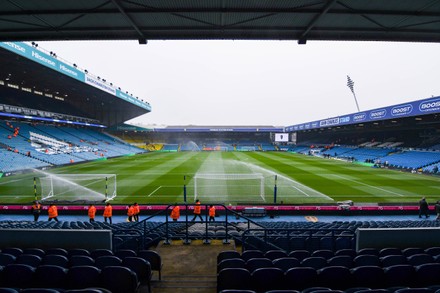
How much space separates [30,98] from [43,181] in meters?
30.6

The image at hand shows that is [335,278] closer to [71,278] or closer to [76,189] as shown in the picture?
[71,278]

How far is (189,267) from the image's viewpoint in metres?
5.87

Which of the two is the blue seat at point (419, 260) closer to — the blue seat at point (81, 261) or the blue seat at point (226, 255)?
the blue seat at point (226, 255)

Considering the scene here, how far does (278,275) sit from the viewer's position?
409cm

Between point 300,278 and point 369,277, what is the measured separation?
129 cm

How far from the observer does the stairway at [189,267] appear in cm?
484

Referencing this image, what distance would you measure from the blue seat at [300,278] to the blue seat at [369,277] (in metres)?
0.79

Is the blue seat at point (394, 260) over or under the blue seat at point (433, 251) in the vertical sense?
over

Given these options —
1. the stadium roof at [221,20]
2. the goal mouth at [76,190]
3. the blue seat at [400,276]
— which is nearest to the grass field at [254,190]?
the goal mouth at [76,190]

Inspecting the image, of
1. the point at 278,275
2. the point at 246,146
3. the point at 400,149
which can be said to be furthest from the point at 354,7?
the point at 246,146

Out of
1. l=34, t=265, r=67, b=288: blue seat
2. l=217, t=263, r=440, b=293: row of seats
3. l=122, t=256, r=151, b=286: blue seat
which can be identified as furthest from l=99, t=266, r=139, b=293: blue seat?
l=217, t=263, r=440, b=293: row of seats

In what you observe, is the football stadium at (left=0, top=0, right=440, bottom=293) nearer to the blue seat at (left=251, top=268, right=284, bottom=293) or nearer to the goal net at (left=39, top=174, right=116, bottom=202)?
the blue seat at (left=251, top=268, right=284, bottom=293)

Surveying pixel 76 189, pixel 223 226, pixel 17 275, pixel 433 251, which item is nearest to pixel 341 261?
pixel 433 251

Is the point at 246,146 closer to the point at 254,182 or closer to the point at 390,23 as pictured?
the point at 254,182
